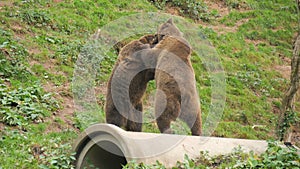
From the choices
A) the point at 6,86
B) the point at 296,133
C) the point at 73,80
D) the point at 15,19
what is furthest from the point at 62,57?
the point at 296,133

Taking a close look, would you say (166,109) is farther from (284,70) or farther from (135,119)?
(284,70)

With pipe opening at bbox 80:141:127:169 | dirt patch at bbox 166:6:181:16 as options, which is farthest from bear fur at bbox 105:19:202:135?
dirt patch at bbox 166:6:181:16

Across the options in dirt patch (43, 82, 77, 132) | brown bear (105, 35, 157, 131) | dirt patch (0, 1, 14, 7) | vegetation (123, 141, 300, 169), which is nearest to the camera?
vegetation (123, 141, 300, 169)

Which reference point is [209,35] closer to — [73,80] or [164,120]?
[73,80]

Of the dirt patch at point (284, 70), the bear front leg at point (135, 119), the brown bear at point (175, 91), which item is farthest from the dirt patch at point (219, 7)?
the brown bear at point (175, 91)

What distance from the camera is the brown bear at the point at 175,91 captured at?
19.5 feet

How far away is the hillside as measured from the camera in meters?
7.37

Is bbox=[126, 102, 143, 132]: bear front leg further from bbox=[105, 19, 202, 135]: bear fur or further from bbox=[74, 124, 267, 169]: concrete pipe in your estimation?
bbox=[74, 124, 267, 169]: concrete pipe

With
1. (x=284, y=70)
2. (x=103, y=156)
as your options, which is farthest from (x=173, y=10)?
(x=103, y=156)

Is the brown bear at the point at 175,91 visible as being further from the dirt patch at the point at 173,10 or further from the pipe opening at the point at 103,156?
the dirt patch at the point at 173,10

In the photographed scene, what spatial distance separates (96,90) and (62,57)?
1.13m

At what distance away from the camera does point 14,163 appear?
5969mm

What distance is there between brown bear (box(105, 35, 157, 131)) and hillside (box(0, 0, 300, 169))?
701mm

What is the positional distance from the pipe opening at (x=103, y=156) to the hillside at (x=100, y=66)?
0.88ft
